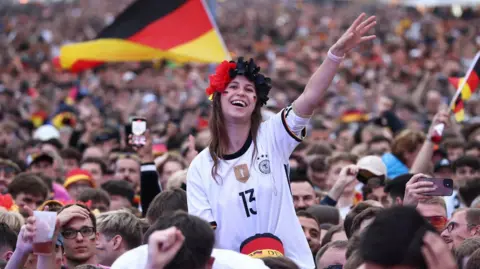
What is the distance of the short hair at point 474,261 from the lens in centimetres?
599

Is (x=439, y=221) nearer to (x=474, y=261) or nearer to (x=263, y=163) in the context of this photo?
(x=474, y=261)

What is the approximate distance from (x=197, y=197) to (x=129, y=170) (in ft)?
18.1

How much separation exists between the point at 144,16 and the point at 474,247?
743 cm

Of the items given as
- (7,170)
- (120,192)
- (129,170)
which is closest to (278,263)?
(120,192)

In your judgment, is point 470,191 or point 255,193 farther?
point 470,191

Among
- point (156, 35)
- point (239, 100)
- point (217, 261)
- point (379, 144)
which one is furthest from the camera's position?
point (379, 144)

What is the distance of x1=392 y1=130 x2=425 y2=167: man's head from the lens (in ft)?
37.0

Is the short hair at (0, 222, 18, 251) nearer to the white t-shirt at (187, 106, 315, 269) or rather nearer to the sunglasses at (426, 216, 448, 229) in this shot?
the white t-shirt at (187, 106, 315, 269)

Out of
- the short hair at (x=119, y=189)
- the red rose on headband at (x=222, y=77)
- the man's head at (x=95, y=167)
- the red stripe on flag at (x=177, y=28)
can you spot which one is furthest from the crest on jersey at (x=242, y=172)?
the red stripe on flag at (x=177, y=28)

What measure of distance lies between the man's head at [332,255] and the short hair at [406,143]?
4.12 meters

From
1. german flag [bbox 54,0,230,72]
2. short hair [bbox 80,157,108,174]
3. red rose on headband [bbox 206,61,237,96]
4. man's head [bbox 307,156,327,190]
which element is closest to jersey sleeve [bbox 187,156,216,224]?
red rose on headband [bbox 206,61,237,96]

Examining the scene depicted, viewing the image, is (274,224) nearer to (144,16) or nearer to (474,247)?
(474,247)

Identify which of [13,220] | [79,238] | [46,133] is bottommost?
[46,133]

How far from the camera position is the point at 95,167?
12.8 meters
